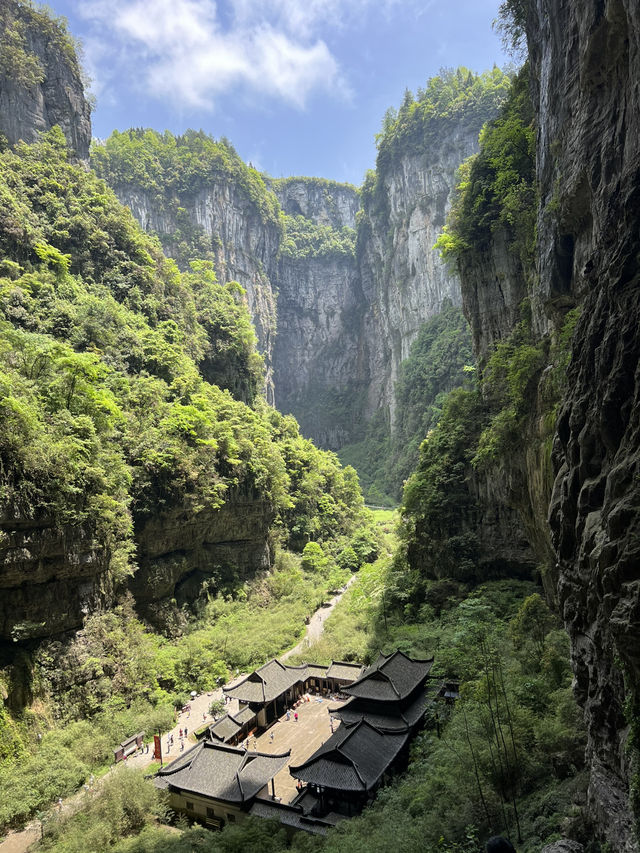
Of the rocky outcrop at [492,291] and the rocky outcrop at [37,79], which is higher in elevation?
the rocky outcrop at [37,79]

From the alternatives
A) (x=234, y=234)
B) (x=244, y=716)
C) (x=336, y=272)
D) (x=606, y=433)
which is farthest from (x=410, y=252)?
(x=606, y=433)

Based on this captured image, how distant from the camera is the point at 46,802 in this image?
14922 mm

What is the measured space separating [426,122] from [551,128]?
221 ft

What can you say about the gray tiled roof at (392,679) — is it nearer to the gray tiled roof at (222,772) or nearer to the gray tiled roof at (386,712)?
the gray tiled roof at (386,712)

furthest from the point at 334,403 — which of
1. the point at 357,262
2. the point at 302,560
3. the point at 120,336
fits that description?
the point at 120,336

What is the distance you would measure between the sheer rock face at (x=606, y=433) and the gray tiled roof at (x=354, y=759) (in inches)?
344

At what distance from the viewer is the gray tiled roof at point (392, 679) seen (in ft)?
58.2

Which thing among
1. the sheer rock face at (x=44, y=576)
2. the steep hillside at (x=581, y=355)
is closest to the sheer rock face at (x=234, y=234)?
the steep hillside at (x=581, y=355)

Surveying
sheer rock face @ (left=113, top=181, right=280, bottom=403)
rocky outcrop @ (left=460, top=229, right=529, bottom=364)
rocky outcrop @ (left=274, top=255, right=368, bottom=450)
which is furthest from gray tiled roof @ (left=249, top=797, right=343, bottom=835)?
rocky outcrop @ (left=274, top=255, right=368, bottom=450)

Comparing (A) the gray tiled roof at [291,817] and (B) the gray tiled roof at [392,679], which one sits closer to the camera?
(A) the gray tiled roof at [291,817]

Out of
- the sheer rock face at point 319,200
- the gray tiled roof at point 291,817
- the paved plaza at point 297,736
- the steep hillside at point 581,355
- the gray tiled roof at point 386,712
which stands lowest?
the paved plaza at point 297,736

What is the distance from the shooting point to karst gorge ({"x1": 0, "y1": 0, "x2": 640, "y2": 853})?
8258 mm

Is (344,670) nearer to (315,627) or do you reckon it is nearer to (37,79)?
(315,627)

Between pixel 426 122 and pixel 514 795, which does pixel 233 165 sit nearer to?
pixel 426 122
